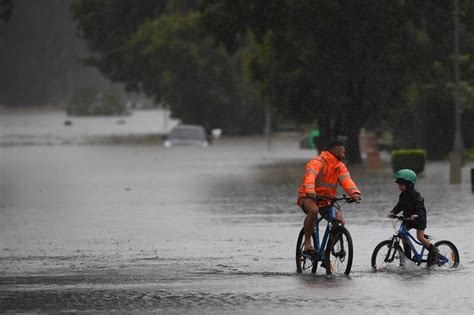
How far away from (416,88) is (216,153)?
48.6 feet

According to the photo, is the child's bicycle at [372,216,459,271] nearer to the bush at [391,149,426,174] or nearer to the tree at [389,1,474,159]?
the bush at [391,149,426,174]

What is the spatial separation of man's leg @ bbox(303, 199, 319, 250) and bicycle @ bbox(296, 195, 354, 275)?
0.10m

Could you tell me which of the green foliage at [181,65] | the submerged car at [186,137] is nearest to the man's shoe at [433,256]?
the submerged car at [186,137]

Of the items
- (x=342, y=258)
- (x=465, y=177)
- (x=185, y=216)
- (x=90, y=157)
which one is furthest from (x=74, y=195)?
(x=90, y=157)

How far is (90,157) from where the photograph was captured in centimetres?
6431

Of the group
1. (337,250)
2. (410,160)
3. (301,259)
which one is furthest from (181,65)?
(337,250)

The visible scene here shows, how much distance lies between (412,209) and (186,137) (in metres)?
58.2

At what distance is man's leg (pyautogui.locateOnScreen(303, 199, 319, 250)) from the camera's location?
17.3 metres

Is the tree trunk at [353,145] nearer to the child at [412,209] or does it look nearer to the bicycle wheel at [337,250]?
the child at [412,209]

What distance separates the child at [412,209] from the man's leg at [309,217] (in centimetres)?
107

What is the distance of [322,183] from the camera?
57.7ft

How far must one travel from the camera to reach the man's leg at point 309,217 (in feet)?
56.9

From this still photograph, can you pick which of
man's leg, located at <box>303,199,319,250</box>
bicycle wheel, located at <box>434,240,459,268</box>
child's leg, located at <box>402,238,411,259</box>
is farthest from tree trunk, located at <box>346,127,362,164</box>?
man's leg, located at <box>303,199,319,250</box>

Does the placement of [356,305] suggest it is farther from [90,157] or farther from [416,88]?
[90,157]
